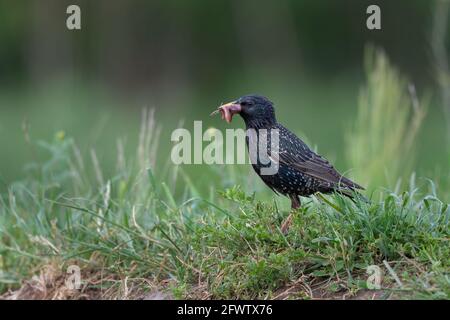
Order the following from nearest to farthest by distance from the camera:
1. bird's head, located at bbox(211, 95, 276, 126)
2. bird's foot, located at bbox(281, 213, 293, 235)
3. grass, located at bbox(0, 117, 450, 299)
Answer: grass, located at bbox(0, 117, 450, 299), bird's foot, located at bbox(281, 213, 293, 235), bird's head, located at bbox(211, 95, 276, 126)

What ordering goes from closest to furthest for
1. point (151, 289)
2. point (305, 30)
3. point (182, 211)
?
point (151, 289) → point (182, 211) → point (305, 30)

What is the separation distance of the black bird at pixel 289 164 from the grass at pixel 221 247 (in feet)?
1.08

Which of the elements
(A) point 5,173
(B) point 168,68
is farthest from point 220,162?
(B) point 168,68

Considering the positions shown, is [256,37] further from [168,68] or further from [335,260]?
[335,260]

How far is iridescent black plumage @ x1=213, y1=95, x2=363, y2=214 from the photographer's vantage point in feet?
18.5

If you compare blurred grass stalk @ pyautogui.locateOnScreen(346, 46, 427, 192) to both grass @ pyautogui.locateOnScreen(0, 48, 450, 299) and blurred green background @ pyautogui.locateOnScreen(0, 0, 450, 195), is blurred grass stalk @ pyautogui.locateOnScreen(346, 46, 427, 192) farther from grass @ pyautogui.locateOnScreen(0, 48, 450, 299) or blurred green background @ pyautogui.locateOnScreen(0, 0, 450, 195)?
blurred green background @ pyautogui.locateOnScreen(0, 0, 450, 195)

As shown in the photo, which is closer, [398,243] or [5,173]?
[398,243]

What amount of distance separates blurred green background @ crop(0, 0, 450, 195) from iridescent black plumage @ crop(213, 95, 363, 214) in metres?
10.1

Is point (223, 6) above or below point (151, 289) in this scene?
above

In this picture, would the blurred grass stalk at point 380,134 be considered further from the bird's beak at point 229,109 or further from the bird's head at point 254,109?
the bird's beak at point 229,109

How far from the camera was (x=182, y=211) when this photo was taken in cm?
577

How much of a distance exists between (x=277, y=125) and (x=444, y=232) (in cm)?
156

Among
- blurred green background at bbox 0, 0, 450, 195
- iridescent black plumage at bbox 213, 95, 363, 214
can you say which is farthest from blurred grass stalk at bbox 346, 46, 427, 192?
blurred green background at bbox 0, 0, 450, 195

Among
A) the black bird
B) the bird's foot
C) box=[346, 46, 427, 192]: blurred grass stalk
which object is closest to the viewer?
the bird's foot
